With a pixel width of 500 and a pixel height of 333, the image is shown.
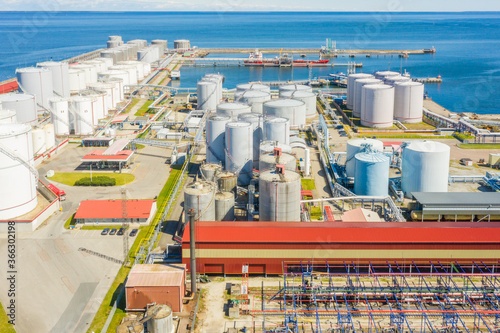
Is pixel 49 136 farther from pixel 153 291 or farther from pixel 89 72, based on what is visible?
pixel 89 72

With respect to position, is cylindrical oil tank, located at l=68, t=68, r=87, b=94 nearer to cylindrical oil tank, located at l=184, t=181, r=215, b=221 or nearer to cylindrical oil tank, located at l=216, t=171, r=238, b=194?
cylindrical oil tank, located at l=216, t=171, r=238, b=194

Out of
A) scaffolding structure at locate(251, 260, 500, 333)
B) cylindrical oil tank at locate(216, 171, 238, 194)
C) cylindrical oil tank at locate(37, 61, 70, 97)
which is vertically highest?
cylindrical oil tank at locate(37, 61, 70, 97)

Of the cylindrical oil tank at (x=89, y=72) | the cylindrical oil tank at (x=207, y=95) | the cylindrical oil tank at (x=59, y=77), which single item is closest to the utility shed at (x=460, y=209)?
the cylindrical oil tank at (x=207, y=95)

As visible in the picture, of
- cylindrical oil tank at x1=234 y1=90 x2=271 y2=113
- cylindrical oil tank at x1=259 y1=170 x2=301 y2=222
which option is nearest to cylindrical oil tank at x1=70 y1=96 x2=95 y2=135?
cylindrical oil tank at x1=234 y1=90 x2=271 y2=113

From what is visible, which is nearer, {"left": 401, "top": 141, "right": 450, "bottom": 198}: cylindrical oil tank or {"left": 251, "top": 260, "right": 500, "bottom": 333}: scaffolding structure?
{"left": 251, "top": 260, "right": 500, "bottom": 333}: scaffolding structure

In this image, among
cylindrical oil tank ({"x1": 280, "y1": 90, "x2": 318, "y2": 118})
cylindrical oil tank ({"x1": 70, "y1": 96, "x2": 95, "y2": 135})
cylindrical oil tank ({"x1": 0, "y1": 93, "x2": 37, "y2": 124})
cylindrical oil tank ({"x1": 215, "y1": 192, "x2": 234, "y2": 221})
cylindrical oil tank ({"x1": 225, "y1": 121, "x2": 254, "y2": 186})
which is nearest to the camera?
cylindrical oil tank ({"x1": 215, "y1": 192, "x2": 234, "y2": 221})

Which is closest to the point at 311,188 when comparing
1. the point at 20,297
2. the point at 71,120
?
the point at 20,297
